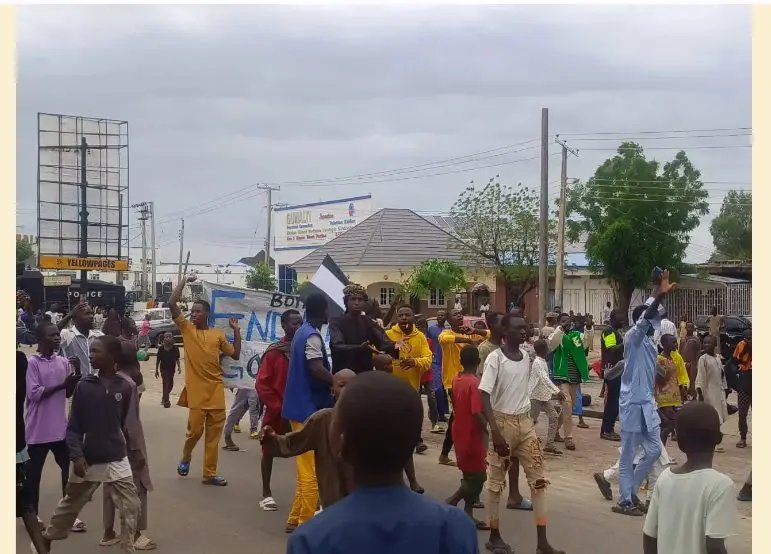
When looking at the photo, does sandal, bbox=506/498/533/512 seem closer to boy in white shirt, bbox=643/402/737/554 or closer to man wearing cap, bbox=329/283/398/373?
Result: man wearing cap, bbox=329/283/398/373

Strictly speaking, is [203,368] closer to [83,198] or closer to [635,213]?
[83,198]

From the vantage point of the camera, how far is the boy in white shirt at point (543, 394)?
9.25 metres

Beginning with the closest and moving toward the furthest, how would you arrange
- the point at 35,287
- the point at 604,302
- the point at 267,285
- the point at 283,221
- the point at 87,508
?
the point at 87,508
the point at 35,287
the point at 604,302
the point at 267,285
the point at 283,221

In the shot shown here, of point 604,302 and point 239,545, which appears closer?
point 239,545

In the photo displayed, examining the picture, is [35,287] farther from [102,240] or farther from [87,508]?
[87,508]

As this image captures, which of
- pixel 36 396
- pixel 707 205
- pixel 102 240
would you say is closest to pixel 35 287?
pixel 102 240

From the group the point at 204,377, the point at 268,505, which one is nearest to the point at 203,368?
the point at 204,377

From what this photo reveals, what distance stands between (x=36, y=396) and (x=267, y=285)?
1968 inches

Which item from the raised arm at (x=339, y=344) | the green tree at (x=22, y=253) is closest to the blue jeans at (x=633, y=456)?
the raised arm at (x=339, y=344)

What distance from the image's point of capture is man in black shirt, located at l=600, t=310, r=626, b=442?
1147 centimetres

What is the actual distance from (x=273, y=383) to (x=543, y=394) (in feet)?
11.6

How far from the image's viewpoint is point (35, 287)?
34.0 meters

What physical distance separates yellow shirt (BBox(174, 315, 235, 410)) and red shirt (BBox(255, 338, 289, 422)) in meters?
0.52

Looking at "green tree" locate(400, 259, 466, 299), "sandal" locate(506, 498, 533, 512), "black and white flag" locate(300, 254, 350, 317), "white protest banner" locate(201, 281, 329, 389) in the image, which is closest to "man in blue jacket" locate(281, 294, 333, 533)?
"sandal" locate(506, 498, 533, 512)
